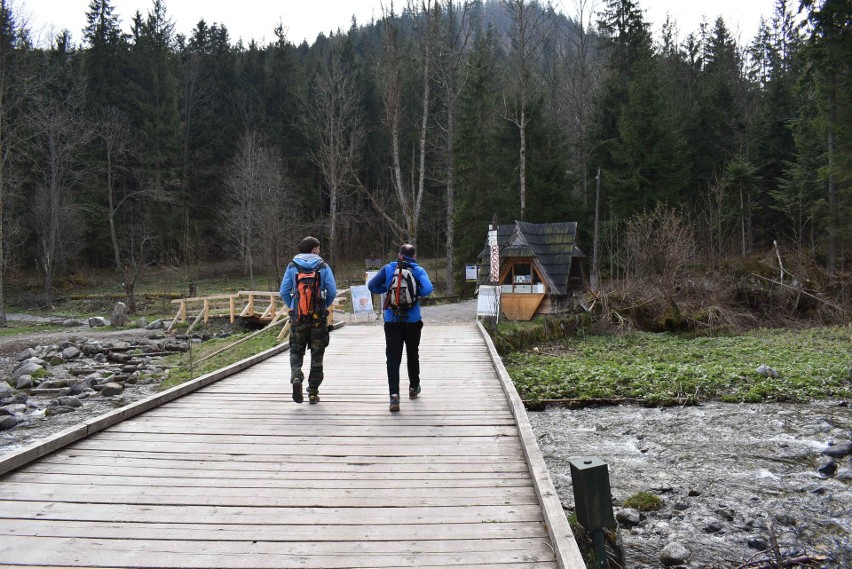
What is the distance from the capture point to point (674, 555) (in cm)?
536

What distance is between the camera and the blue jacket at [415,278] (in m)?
6.57

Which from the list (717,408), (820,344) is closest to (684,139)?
(820,344)

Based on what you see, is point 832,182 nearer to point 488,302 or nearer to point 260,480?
point 488,302

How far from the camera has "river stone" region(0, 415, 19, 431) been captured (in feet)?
33.8

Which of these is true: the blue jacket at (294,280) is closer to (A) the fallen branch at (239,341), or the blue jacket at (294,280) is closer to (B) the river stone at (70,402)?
(A) the fallen branch at (239,341)

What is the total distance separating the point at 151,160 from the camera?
4284 centimetres

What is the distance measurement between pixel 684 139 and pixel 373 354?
97.0ft

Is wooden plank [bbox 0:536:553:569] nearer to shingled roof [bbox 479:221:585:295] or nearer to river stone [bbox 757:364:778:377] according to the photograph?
river stone [bbox 757:364:778:377]

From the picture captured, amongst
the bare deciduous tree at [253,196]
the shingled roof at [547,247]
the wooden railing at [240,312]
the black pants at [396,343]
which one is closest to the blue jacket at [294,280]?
the black pants at [396,343]

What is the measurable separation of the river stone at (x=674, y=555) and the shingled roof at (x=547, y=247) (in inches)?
647

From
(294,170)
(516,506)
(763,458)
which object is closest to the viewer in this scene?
(516,506)

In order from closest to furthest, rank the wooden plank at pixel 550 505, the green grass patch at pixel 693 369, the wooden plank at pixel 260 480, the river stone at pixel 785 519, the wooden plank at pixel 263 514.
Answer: the wooden plank at pixel 550 505
the wooden plank at pixel 263 514
the wooden plank at pixel 260 480
the river stone at pixel 785 519
the green grass patch at pixel 693 369

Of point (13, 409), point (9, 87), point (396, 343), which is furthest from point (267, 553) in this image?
point (9, 87)

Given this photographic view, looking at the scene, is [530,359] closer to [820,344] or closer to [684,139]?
[820,344]
